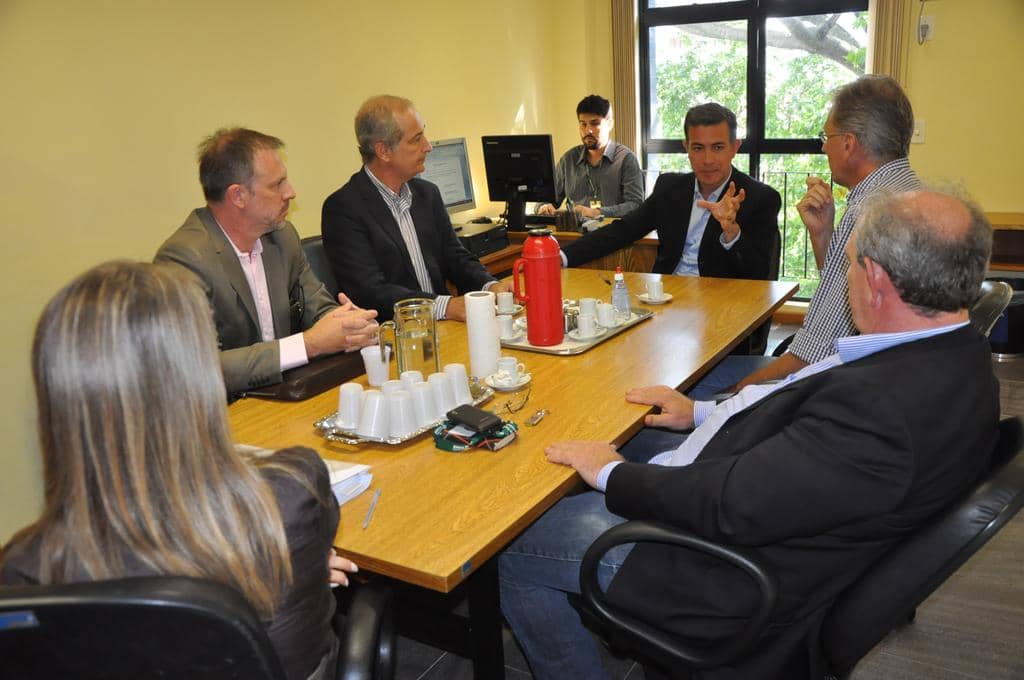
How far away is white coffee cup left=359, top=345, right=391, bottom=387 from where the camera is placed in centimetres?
205

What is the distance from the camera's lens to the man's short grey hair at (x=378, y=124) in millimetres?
3039

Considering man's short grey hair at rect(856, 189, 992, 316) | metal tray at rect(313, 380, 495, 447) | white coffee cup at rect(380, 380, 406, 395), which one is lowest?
metal tray at rect(313, 380, 495, 447)

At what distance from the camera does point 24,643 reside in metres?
0.78

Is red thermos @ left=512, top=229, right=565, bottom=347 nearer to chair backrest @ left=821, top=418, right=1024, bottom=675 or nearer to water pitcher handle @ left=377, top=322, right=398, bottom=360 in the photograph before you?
water pitcher handle @ left=377, top=322, right=398, bottom=360

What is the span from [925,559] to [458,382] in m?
1.03

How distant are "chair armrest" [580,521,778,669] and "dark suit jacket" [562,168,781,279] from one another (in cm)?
202

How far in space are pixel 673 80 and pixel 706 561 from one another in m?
4.98

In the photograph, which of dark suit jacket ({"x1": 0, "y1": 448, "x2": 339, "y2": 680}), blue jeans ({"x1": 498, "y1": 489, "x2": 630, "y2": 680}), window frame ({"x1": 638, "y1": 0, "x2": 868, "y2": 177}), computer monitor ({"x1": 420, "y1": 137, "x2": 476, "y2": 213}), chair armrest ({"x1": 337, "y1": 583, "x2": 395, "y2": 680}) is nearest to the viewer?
dark suit jacket ({"x1": 0, "y1": 448, "x2": 339, "y2": 680})

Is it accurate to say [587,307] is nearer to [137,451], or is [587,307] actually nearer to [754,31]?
[137,451]

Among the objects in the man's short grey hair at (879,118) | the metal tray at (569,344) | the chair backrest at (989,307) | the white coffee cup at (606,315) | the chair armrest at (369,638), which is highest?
the man's short grey hair at (879,118)

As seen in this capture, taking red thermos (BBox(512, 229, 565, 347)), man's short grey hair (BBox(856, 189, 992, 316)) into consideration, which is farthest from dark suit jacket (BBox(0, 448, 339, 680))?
→ red thermos (BBox(512, 229, 565, 347))

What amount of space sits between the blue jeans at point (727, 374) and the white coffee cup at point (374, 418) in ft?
4.40

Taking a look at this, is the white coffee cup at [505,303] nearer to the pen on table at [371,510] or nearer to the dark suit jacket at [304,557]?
the pen on table at [371,510]

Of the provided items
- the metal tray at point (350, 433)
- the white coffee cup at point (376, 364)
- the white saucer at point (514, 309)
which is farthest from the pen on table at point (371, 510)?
the white saucer at point (514, 309)
